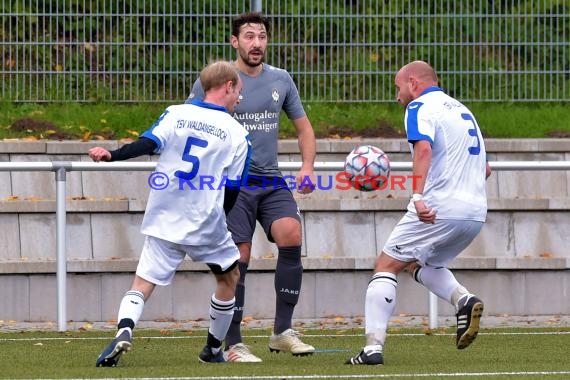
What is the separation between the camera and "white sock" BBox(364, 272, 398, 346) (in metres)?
8.57

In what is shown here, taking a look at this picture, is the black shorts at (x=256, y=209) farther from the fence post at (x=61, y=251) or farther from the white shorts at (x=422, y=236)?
the fence post at (x=61, y=251)

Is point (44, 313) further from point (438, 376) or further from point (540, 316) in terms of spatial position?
point (438, 376)

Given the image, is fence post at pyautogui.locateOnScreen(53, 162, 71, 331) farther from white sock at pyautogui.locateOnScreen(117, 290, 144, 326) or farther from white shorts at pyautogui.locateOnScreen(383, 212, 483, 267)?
white shorts at pyautogui.locateOnScreen(383, 212, 483, 267)

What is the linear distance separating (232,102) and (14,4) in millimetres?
7819

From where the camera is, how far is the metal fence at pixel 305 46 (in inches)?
620

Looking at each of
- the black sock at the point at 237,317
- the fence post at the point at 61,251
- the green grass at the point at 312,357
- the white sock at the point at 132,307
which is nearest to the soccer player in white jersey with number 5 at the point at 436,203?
the green grass at the point at 312,357

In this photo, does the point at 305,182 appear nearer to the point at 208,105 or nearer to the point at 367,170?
the point at 367,170

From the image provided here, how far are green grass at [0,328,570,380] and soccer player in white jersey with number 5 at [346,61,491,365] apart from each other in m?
0.29

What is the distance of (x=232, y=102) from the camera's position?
8516 millimetres

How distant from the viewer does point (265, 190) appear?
9.57 meters

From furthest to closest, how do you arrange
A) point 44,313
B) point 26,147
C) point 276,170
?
point 26,147
point 44,313
point 276,170

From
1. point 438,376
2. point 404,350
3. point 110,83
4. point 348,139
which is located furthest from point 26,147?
point 438,376

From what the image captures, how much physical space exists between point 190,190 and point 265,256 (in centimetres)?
495

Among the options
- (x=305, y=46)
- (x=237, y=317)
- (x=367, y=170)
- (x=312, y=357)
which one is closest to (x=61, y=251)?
(x=237, y=317)
